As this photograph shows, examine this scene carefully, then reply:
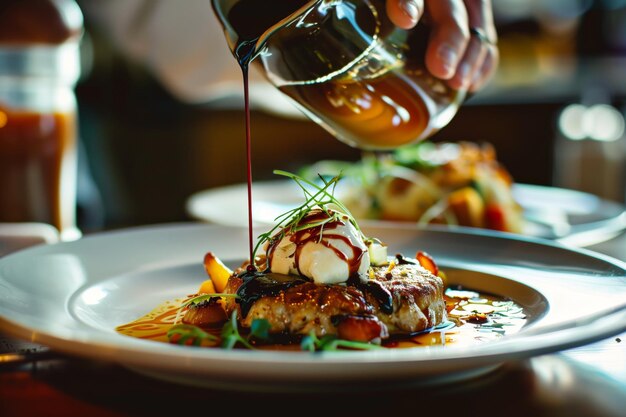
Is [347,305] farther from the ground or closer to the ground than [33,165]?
closer to the ground

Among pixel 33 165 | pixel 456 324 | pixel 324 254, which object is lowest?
pixel 456 324

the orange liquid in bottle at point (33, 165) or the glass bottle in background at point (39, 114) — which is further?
the orange liquid in bottle at point (33, 165)

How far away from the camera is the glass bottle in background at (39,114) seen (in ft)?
7.43

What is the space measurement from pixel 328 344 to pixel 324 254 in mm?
241

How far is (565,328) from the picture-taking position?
97 cm

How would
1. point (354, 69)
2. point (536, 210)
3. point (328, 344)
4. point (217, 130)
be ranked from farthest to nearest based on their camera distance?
point (217, 130) < point (536, 210) < point (354, 69) < point (328, 344)

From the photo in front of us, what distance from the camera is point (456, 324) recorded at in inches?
50.4

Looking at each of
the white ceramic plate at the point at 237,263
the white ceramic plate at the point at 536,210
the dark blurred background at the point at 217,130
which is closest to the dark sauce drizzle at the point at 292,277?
the white ceramic plate at the point at 237,263

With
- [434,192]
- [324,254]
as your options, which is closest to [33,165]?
[434,192]

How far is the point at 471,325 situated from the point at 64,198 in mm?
1720

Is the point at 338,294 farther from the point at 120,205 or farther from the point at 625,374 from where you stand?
the point at 120,205

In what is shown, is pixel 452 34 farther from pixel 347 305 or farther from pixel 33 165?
pixel 33 165

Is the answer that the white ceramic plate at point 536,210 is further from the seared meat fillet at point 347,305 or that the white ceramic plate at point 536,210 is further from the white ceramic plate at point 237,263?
the seared meat fillet at point 347,305

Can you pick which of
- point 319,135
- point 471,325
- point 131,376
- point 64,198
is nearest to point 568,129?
point 319,135
